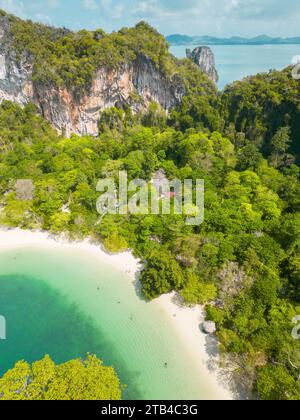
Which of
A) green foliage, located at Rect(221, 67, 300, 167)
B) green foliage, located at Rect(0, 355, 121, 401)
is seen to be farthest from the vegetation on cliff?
green foliage, located at Rect(0, 355, 121, 401)

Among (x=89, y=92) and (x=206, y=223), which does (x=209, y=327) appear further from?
(x=89, y=92)

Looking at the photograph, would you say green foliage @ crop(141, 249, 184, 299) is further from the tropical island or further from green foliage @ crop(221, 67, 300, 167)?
green foliage @ crop(221, 67, 300, 167)

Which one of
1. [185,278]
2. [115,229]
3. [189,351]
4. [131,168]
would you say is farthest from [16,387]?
[131,168]

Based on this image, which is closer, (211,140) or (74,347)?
(74,347)

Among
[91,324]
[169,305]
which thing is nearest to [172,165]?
[169,305]

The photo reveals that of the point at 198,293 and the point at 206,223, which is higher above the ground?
the point at 206,223

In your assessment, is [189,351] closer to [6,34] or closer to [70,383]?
[70,383]

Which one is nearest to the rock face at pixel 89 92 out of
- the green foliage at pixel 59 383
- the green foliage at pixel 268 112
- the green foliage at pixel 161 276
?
the green foliage at pixel 268 112
